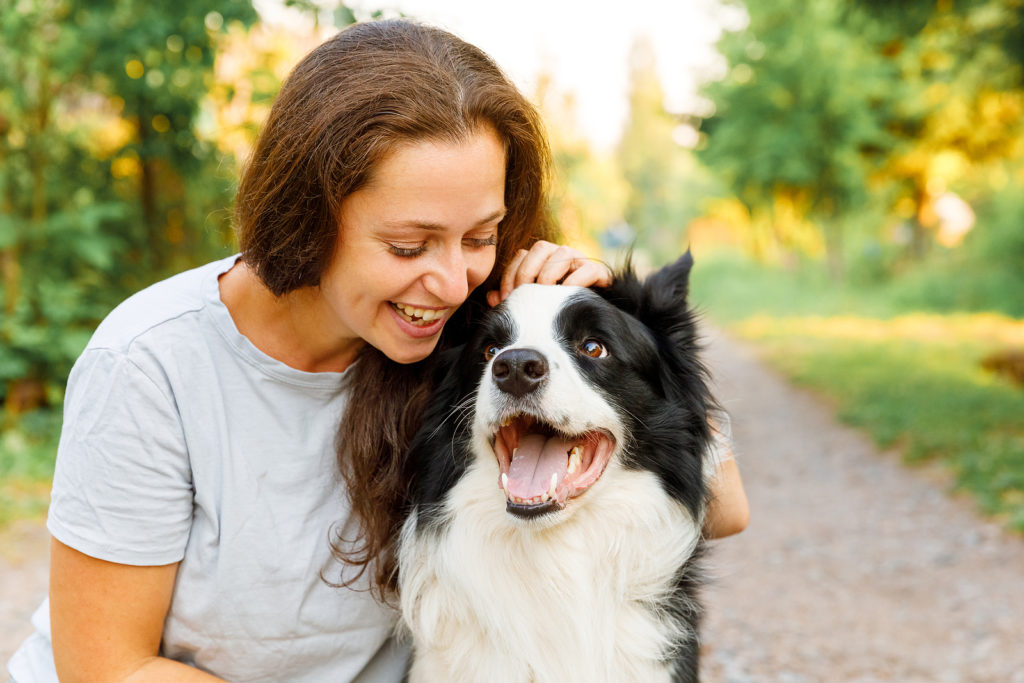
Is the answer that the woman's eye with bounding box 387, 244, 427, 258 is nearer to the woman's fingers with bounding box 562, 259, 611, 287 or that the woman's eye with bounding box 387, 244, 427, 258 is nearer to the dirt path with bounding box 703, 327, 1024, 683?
the woman's fingers with bounding box 562, 259, 611, 287

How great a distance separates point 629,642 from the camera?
2.04 metres

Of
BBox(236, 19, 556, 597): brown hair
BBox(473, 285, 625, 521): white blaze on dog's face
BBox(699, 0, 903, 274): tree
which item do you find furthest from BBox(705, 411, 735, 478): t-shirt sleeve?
BBox(699, 0, 903, 274): tree

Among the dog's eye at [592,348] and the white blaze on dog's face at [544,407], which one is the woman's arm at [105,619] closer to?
the white blaze on dog's face at [544,407]

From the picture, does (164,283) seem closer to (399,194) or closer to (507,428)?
(399,194)

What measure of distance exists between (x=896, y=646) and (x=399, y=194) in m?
3.58

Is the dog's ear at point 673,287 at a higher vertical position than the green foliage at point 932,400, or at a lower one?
higher

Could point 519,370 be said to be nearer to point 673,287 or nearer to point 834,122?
point 673,287

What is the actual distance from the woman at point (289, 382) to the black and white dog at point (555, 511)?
15 cm

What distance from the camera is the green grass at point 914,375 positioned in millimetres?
6285

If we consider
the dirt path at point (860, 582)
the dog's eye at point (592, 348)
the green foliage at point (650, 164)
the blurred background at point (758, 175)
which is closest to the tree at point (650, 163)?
the green foliage at point (650, 164)

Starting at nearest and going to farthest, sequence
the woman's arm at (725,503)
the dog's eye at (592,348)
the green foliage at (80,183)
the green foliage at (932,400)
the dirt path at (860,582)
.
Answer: the dog's eye at (592,348), the woman's arm at (725,503), the dirt path at (860,582), the green foliage at (80,183), the green foliage at (932,400)

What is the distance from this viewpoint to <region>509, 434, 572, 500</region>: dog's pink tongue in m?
1.99

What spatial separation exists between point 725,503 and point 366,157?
1.28 m

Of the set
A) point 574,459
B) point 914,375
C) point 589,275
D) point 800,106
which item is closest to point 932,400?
point 914,375
